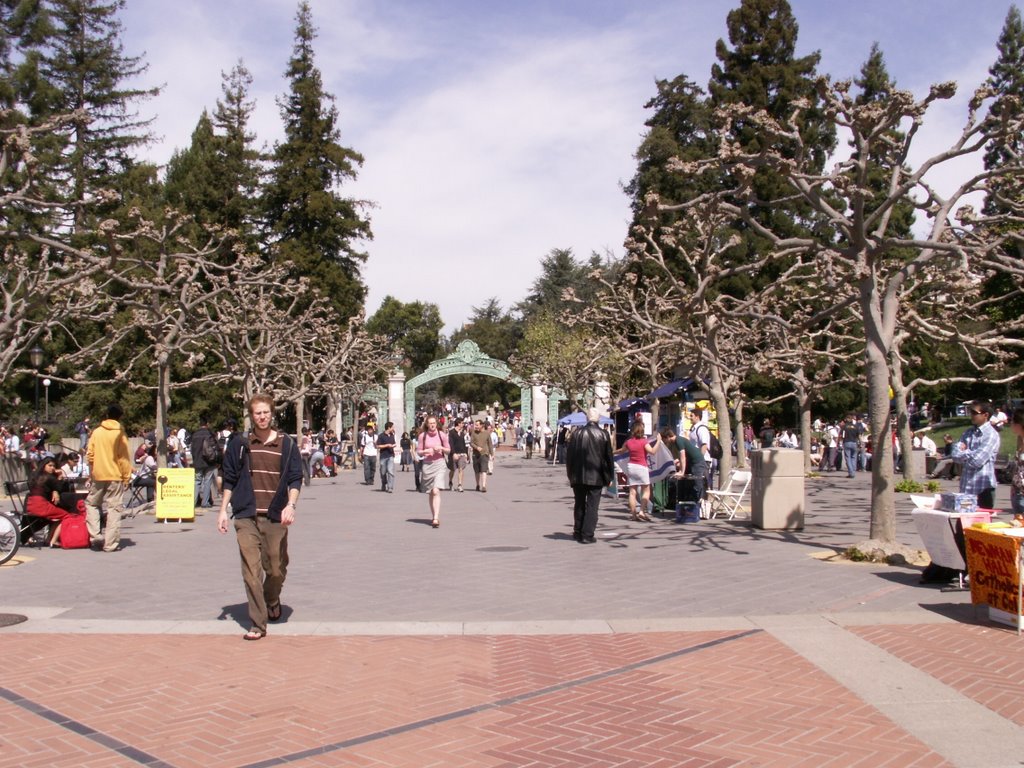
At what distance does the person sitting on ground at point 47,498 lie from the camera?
12.6m

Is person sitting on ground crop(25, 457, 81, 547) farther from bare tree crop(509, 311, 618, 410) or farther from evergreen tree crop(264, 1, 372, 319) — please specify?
evergreen tree crop(264, 1, 372, 319)

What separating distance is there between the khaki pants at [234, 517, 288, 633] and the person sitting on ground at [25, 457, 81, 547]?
20.8 ft

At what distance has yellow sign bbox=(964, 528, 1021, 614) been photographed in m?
7.24

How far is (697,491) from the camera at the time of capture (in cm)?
1593

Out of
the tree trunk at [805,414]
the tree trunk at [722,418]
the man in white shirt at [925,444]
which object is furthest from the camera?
the man in white shirt at [925,444]

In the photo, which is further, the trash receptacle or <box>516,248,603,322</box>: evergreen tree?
<box>516,248,603,322</box>: evergreen tree

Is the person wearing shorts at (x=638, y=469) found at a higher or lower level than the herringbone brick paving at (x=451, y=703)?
higher

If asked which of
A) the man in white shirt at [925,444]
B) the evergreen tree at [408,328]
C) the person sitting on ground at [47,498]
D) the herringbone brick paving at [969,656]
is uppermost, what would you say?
the evergreen tree at [408,328]

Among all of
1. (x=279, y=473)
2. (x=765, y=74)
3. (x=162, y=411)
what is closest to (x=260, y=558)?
(x=279, y=473)

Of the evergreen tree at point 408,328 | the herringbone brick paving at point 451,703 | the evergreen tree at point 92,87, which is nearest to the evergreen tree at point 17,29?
the evergreen tree at point 92,87

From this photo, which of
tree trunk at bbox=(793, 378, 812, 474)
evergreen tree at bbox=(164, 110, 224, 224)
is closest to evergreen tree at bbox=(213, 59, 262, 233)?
evergreen tree at bbox=(164, 110, 224, 224)

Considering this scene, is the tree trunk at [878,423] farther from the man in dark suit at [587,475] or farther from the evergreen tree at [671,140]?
the evergreen tree at [671,140]

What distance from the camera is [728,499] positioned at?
16.7m

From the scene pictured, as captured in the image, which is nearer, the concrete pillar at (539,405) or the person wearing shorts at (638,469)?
the person wearing shorts at (638,469)
